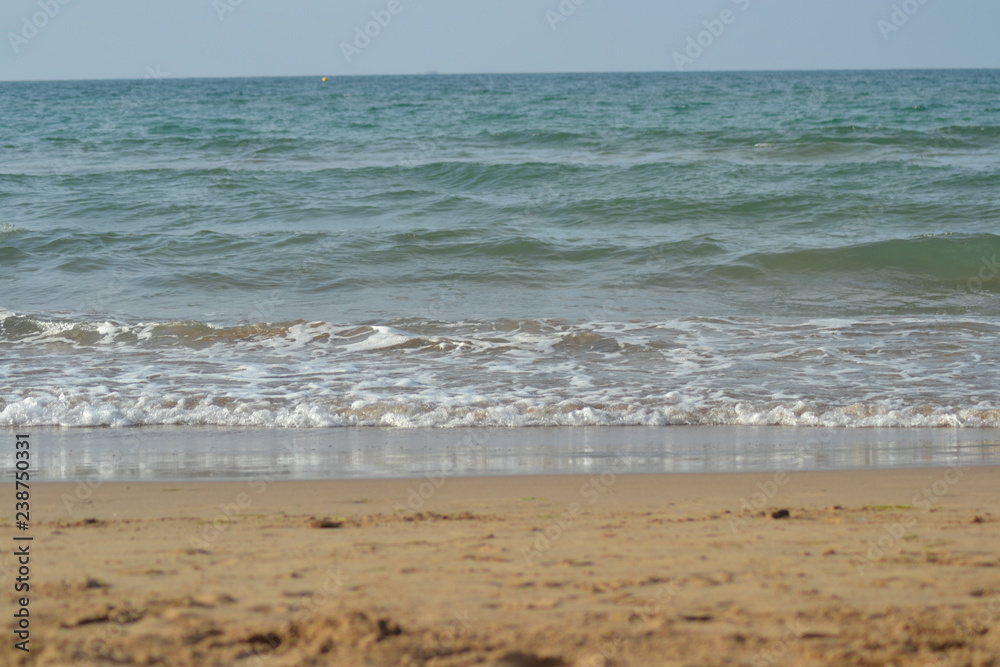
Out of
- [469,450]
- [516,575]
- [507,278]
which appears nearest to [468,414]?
[469,450]

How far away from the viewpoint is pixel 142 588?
9.62ft

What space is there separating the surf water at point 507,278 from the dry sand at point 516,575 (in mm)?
1801

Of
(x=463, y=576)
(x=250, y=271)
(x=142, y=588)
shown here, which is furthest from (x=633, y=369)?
(x=250, y=271)

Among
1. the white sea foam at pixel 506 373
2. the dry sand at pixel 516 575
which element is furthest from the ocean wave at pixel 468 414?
the dry sand at pixel 516 575

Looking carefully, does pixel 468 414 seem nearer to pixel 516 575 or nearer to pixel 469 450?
pixel 469 450

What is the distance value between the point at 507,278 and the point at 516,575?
323 inches

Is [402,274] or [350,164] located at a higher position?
[350,164]

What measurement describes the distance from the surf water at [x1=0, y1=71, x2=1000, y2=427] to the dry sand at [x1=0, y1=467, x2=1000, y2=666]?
180cm

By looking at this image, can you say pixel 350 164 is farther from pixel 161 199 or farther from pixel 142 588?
pixel 142 588

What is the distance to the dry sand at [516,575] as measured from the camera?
8.22 feet

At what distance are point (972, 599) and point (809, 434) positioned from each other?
9.39 ft

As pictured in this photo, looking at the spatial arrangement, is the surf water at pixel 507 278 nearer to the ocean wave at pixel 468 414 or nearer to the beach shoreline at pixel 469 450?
the ocean wave at pixel 468 414

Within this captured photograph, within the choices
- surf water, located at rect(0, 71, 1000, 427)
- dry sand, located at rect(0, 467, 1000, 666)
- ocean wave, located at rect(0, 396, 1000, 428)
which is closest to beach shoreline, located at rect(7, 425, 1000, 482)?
ocean wave, located at rect(0, 396, 1000, 428)

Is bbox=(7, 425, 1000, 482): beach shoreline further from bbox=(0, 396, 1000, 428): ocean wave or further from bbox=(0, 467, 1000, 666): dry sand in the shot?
bbox=(0, 467, 1000, 666): dry sand
